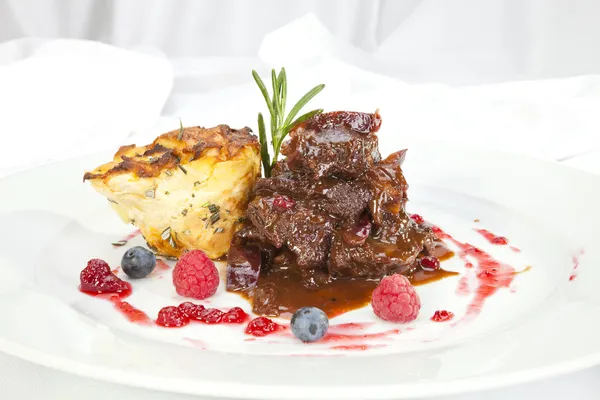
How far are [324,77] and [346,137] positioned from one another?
149 inches

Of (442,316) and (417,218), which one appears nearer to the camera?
(442,316)

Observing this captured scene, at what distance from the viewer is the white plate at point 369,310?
2934mm

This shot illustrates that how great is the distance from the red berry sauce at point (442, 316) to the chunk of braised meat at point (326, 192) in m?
0.84

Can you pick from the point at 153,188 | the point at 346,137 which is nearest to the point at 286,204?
the point at 346,137

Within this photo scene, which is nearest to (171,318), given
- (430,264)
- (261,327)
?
(261,327)

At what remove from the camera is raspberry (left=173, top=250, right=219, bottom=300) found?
4.18 metres

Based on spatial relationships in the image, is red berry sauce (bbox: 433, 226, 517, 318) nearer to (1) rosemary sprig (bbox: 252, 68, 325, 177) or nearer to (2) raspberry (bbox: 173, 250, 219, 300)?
(1) rosemary sprig (bbox: 252, 68, 325, 177)

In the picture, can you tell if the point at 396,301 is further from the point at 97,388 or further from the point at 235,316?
the point at 97,388

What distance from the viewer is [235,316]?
13.0 feet

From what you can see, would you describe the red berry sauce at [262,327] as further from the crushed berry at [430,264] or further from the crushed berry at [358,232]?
the crushed berry at [430,264]

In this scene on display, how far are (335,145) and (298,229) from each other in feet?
1.87

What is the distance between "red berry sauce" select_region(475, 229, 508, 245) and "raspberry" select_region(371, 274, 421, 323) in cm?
133

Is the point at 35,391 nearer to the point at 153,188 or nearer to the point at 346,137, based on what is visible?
the point at 153,188

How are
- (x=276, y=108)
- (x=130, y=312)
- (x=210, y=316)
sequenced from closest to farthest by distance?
(x=210, y=316)
(x=130, y=312)
(x=276, y=108)
